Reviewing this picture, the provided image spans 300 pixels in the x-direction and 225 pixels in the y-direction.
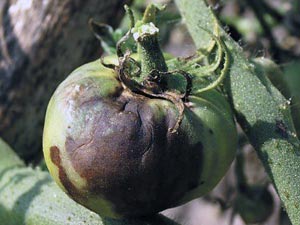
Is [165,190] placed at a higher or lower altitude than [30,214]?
higher

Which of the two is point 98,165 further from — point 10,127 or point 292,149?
point 10,127

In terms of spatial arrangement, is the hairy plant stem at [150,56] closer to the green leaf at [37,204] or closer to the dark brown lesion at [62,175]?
the dark brown lesion at [62,175]

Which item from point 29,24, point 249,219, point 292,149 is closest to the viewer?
point 292,149

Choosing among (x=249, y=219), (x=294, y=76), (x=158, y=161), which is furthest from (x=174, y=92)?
(x=294, y=76)

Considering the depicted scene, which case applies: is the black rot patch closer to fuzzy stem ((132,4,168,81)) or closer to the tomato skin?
the tomato skin

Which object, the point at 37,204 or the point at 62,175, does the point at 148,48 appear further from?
the point at 37,204
